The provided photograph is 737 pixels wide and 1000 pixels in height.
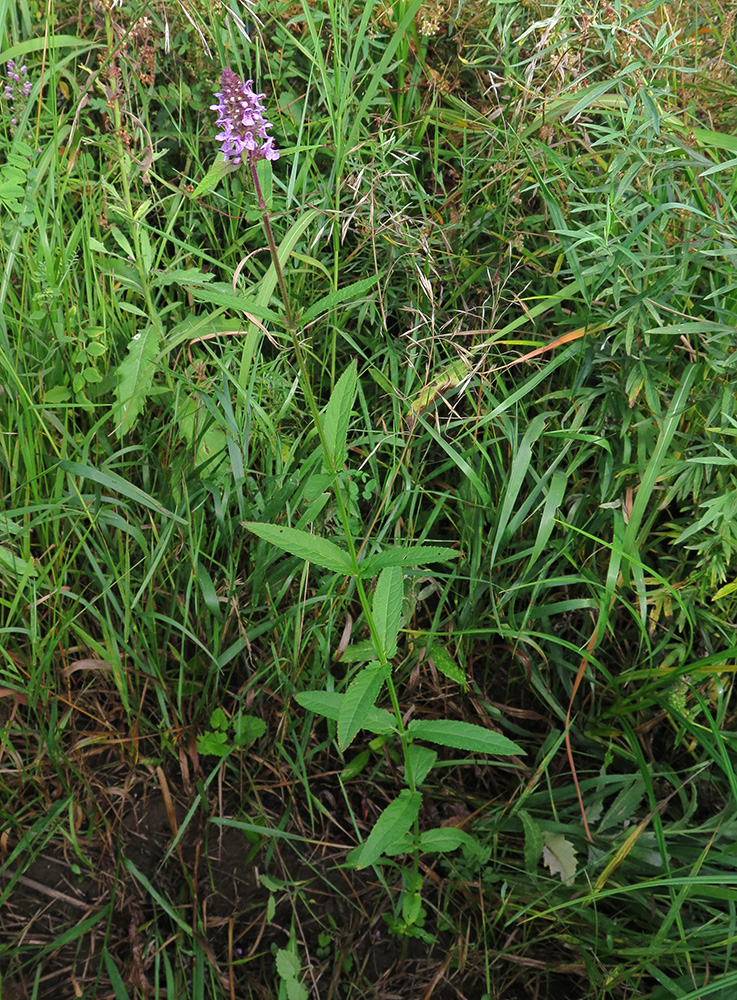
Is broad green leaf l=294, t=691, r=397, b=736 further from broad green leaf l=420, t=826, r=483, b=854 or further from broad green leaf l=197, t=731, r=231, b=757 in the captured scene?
broad green leaf l=197, t=731, r=231, b=757

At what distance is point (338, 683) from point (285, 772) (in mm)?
203

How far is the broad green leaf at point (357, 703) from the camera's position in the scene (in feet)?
3.43

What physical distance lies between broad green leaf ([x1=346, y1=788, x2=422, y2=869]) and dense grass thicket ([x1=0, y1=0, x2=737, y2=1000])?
10 centimetres

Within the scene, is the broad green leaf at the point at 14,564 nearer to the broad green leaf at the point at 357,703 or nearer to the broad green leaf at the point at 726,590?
the broad green leaf at the point at 357,703

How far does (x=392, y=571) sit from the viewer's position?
1.21m

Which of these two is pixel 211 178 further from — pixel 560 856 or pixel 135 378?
pixel 560 856

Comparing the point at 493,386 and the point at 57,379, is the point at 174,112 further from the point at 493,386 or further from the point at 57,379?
the point at 493,386

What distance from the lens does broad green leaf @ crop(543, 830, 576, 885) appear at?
4.67 feet

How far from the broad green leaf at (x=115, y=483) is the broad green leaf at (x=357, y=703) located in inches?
21.3

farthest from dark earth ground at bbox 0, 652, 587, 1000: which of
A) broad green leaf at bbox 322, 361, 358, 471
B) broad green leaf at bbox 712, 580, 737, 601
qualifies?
broad green leaf at bbox 322, 361, 358, 471

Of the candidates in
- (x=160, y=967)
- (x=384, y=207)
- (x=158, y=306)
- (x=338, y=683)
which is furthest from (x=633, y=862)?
(x=158, y=306)

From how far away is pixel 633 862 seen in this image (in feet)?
4.71

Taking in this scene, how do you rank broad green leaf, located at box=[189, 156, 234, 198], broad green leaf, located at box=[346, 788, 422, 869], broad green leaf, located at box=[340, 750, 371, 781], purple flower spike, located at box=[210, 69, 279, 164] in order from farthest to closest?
broad green leaf, located at box=[340, 750, 371, 781], broad green leaf, located at box=[189, 156, 234, 198], broad green leaf, located at box=[346, 788, 422, 869], purple flower spike, located at box=[210, 69, 279, 164]

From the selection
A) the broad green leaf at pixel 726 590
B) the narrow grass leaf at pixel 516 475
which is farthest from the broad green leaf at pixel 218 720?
the broad green leaf at pixel 726 590
